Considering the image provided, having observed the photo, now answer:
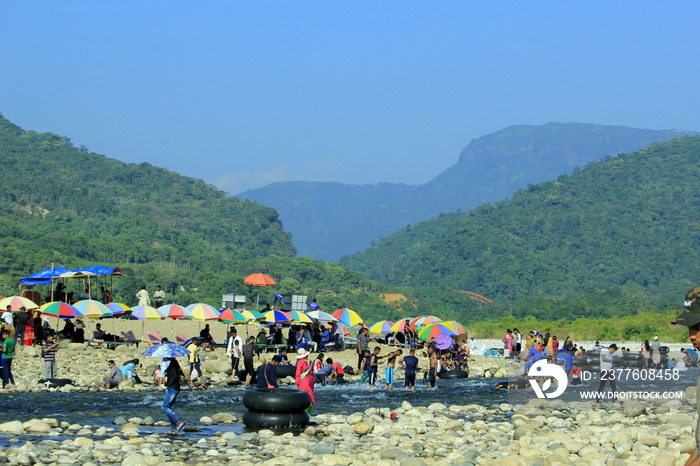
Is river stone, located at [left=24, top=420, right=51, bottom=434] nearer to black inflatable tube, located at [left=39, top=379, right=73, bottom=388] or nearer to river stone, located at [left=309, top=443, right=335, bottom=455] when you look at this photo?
river stone, located at [left=309, top=443, right=335, bottom=455]

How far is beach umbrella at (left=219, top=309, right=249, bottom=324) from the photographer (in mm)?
30906

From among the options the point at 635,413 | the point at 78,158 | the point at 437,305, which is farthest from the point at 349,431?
the point at 78,158

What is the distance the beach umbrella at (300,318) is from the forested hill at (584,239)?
5738cm

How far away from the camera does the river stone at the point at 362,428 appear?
51.2 ft

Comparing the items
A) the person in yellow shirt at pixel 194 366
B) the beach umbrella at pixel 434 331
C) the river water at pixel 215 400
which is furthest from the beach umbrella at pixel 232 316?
the person in yellow shirt at pixel 194 366

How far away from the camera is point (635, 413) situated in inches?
737

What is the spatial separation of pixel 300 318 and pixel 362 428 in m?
16.0

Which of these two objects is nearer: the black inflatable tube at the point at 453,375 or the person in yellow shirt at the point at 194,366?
the person in yellow shirt at the point at 194,366

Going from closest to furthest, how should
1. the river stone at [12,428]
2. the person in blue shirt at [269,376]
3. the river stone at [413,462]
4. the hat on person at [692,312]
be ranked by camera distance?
the hat on person at [692,312], the river stone at [413,462], the river stone at [12,428], the person in blue shirt at [269,376]

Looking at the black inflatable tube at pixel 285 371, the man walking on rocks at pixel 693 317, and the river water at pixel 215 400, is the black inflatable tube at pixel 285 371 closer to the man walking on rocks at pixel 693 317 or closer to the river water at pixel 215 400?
the river water at pixel 215 400

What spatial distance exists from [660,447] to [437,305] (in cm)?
6870

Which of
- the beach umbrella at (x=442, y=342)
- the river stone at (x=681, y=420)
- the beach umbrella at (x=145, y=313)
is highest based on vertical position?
the beach umbrella at (x=145, y=313)

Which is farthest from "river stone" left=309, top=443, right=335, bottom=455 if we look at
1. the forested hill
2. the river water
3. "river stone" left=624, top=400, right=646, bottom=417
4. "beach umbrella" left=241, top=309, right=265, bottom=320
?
the forested hill

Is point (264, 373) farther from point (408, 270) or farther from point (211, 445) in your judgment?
point (408, 270)
